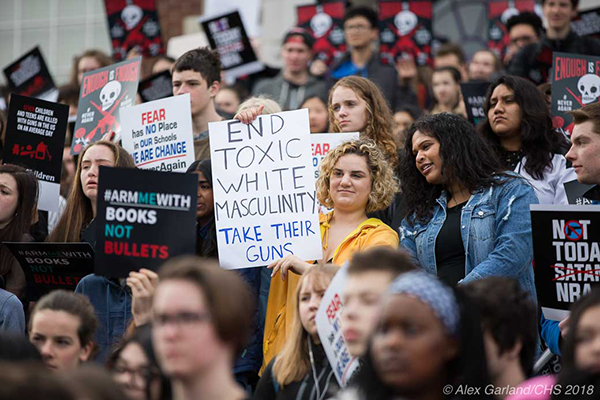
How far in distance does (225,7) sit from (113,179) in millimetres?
11364

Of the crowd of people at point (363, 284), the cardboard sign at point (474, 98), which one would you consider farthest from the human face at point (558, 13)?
the cardboard sign at point (474, 98)

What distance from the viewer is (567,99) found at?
7.77 metres

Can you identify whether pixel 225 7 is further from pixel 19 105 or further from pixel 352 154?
pixel 352 154

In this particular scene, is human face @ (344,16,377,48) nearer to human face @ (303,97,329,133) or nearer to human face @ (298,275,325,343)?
human face @ (303,97,329,133)

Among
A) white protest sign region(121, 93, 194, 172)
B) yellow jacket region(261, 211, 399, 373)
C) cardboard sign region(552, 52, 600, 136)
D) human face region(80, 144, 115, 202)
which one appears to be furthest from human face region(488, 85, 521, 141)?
human face region(80, 144, 115, 202)

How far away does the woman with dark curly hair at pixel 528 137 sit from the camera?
7215mm

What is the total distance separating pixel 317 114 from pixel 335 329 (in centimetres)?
485

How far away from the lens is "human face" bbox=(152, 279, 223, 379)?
144 inches

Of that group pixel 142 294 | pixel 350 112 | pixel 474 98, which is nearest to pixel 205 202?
pixel 350 112

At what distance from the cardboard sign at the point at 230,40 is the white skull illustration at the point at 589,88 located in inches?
179

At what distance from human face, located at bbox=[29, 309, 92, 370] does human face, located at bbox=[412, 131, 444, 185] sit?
2.60 m

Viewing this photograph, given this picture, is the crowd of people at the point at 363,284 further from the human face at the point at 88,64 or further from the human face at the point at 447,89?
the human face at the point at 88,64

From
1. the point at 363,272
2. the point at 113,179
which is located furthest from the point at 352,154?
the point at 363,272

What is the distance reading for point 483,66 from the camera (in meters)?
11.0
